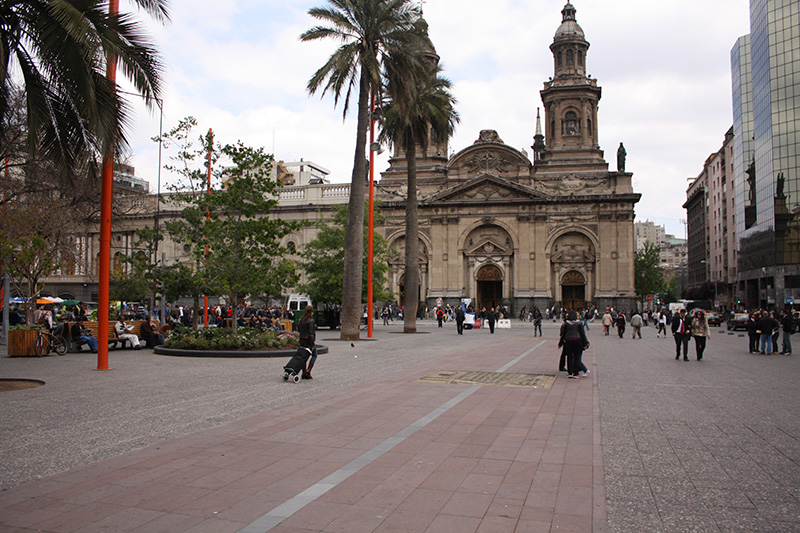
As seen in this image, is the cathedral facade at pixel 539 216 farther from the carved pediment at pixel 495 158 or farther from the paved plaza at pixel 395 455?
the paved plaza at pixel 395 455

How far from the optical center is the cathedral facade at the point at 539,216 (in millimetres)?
58344

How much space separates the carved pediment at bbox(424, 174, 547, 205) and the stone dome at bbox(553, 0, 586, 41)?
15817 millimetres

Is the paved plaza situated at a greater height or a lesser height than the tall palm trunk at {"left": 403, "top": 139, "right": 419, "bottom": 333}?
lesser

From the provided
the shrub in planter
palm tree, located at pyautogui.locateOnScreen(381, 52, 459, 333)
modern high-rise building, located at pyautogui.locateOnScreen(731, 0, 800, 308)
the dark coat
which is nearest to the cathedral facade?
modern high-rise building, located at pyautogui.locateOnScreen(731, 0, 800, 308)

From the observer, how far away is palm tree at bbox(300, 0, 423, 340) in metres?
24.2

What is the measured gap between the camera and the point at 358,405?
9.60 m

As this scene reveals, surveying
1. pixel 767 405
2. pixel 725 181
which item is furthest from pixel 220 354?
pixel 725 181

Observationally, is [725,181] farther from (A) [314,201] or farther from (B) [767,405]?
(B) [767,405]

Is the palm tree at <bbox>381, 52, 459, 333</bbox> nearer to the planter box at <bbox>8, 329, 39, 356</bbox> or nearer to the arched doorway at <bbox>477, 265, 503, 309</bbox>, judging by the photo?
the planter box at <bbox>8, 329, 39, 356</bbox>

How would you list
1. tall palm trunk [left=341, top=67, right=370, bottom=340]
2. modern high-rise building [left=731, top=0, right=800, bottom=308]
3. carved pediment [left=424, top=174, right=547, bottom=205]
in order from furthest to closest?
carved pediment [left=424, top=174, right=547, bottom=205] < modern high-rise building [left=731, top=0, right=800, bottom=308] < tall palm trunk [left=341, top=67, right=370, bottom=340]

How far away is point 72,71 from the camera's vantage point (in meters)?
8.88

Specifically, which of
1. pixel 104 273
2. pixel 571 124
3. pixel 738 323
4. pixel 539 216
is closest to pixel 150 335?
pixel 104 273

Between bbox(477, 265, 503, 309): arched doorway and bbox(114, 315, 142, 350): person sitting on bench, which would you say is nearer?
bbox(114, 315, 142, 350): person sitting on bench

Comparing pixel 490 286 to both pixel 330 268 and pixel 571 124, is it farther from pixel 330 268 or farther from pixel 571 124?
pixel 330 268
